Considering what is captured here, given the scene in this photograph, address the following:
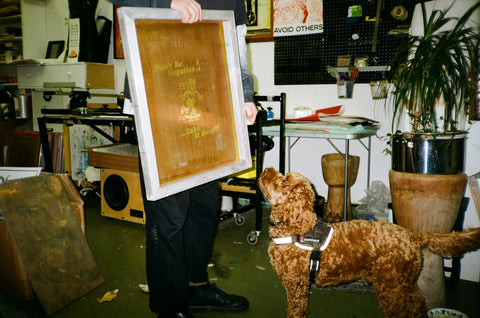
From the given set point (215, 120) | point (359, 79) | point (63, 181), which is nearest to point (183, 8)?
point (215, 120)

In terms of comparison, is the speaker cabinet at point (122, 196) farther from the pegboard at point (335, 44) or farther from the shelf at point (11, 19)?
the shelf at point (11, 19)

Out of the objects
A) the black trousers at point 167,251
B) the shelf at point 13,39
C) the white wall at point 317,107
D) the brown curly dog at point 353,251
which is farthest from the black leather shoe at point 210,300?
the shelf at point 13,39

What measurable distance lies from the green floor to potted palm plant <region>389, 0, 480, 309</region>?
0.34 m

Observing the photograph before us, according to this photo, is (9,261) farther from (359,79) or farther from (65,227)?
(359,79)

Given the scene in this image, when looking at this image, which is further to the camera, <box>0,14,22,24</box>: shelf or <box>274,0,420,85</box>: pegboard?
<box>0,14,22,24</box>: shelf

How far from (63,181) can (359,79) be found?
2.63m

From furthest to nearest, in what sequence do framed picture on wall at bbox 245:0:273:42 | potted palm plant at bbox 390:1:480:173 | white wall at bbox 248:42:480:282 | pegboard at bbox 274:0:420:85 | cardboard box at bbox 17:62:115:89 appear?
cardboard box at bbox 17:62:115:89 → framed picture on wall at bbox 245:0:273:42 → white wall at bbox 248:42:480:282 → pegboard at bbox 274:0:420:85 → potted palm plant at bbox 390:1:480:173

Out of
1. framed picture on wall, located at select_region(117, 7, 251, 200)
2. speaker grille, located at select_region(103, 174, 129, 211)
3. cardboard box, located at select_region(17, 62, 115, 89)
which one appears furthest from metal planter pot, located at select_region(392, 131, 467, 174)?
cardboard box, located at select_region(17, 62, 115, 89)

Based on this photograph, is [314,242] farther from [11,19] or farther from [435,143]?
[11,19]

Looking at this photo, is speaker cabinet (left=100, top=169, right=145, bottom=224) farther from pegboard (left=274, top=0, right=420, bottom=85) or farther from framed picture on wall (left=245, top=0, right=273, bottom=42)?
framed picture on wall (left=245, top=0, right=273, bottom=42)

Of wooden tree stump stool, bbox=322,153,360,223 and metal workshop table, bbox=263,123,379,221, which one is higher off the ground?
metal workshop table, bbox=263,123,379,221

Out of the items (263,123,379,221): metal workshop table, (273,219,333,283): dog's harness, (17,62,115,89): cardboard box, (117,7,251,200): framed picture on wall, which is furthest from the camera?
(17,62,115,89): cardboard box

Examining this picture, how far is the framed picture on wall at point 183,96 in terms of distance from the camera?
1.05 meters

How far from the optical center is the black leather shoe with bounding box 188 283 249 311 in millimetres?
1660
